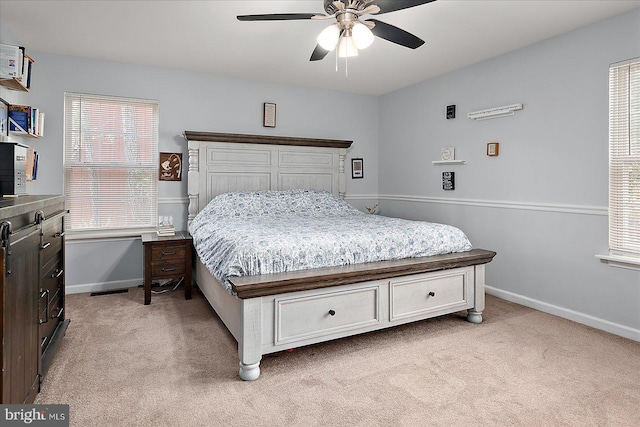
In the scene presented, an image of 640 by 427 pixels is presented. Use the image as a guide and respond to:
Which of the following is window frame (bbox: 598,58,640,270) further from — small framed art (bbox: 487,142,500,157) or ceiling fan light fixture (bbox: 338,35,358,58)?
ceiling fan light fixture (bbox: 338,35,358,58)

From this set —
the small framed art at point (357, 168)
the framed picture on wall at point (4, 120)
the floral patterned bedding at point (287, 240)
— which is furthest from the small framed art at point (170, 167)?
the small framed art at point (357, 168)

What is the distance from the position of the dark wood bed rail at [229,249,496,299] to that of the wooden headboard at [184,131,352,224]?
231 centimetres

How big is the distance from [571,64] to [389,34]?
1797 millimetres

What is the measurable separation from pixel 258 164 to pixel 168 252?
1.57 m

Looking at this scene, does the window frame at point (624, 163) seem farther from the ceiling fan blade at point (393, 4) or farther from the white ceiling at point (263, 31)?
the ceiling fan blade at point (393, 4)

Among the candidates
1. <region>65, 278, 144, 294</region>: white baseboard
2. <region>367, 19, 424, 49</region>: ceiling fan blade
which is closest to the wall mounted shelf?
<region>65, 278, 144, 294</region>: white baseboard

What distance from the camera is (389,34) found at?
247 cm

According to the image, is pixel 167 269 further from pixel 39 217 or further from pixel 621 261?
pixel 621 261

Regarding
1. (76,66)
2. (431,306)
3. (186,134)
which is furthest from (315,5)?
(76,66)

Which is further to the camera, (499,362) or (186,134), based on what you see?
(186,134)

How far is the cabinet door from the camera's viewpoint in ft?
4.55

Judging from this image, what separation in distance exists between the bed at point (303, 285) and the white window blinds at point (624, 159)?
956 millimetres

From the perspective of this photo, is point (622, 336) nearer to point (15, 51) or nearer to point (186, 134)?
point (186, 134)

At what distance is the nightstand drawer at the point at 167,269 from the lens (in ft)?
11.5
